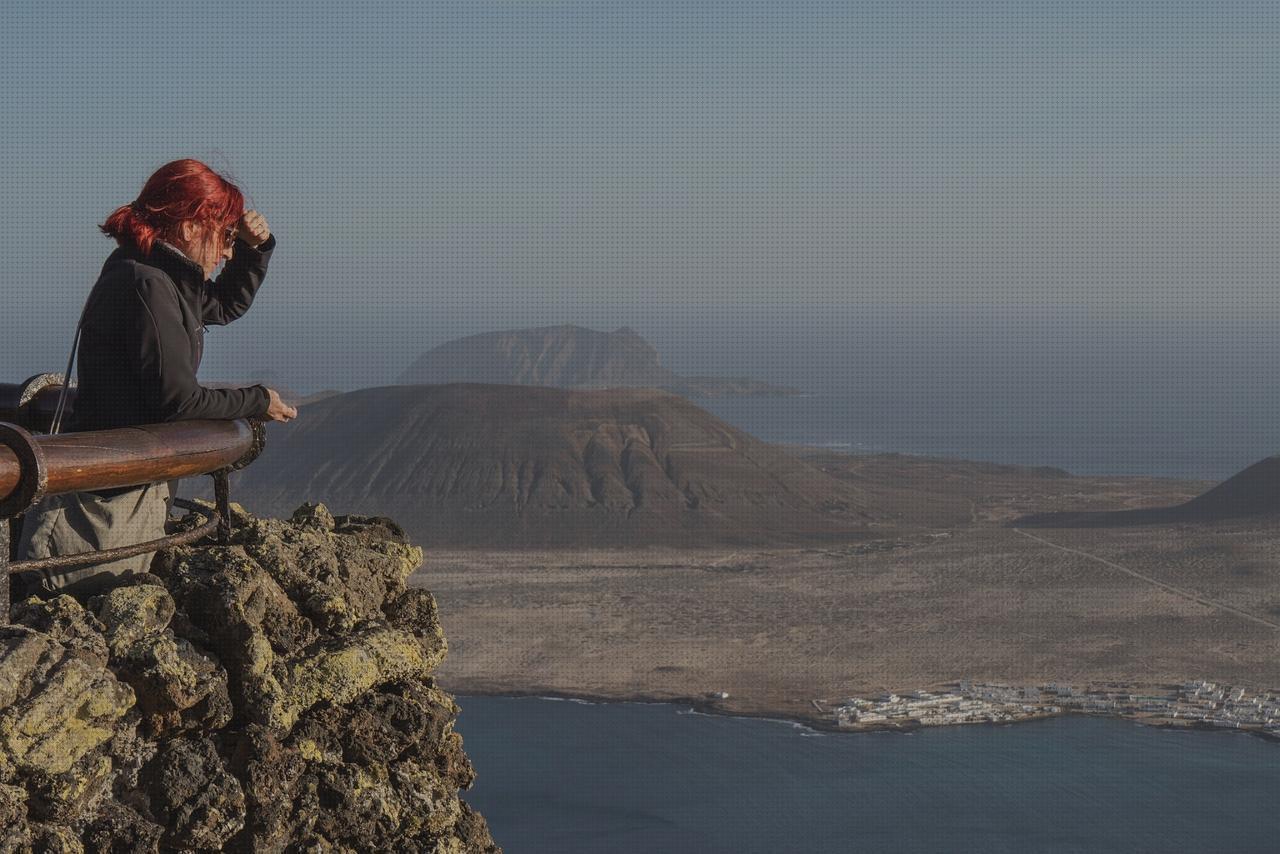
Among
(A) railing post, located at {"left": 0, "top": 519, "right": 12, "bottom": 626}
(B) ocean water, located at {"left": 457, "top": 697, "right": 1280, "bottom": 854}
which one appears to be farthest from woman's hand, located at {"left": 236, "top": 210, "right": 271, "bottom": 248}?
(B) ocean water, located at {"left": 457, "top": 697, "right": 1280, "bottom": 854}

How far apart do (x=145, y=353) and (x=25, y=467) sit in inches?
26.5

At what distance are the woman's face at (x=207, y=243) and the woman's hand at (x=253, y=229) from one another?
0.15 meters

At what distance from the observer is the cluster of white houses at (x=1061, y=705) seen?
62500 millimetres

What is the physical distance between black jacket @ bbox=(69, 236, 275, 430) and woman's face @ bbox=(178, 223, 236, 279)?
0.21ft

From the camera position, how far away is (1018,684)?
68.9 meters

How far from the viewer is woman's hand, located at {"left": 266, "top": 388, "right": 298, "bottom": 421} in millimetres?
3942

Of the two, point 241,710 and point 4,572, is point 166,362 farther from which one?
point 241,710

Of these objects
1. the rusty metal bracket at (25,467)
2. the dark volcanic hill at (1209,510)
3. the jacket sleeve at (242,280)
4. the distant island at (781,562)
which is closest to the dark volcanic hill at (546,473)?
the distant island at (781,562)

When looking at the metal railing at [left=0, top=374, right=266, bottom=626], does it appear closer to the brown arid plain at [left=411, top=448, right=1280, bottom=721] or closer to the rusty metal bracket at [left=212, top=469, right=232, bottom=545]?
the rusty metal bracket at [left=212, top=469, right=232, bottom=545]

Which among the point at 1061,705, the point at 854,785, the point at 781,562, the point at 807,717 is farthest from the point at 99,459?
the point at 781,562

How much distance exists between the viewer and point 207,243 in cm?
399

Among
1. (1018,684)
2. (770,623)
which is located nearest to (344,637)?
(1018,684)

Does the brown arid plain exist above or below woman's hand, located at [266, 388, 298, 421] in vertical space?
→ below

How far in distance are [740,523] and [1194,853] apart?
58.8 m
